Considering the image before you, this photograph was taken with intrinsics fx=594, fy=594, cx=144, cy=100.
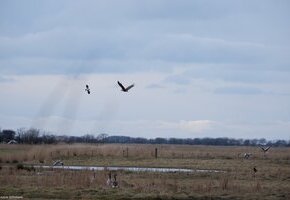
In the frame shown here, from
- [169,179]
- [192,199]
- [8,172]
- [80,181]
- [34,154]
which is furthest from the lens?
[34,154]

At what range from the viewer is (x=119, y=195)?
99.1ft

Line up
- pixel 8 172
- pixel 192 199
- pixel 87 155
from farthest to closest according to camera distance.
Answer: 1. pixel 87 155
2. pixel 8 172
3. pixel 192 199

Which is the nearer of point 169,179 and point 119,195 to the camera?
point 119,195

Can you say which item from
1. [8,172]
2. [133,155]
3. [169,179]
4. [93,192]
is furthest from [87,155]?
[93,192]

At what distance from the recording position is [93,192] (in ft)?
103

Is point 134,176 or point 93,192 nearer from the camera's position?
point 93,192

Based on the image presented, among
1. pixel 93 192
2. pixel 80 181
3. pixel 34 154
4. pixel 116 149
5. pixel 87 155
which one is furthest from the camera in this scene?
pixel 116 149

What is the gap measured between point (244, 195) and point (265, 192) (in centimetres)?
165

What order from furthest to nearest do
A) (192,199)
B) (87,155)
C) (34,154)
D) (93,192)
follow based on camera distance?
1. (87,155)
2. (34,154)
3. (93,192)
4. (192,199)

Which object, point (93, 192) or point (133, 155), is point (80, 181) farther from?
point (133, 155)

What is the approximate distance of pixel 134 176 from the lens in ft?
134

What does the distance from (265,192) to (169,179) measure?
27.8 feet

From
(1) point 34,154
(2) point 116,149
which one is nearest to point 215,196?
(1) point 34,154

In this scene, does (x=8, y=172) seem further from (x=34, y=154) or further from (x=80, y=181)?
(x=34, y=154)
